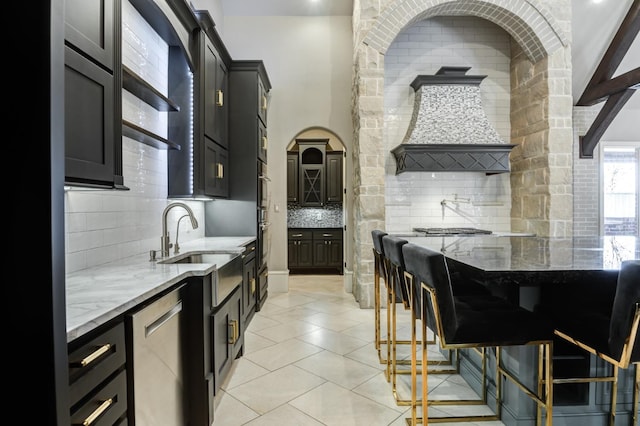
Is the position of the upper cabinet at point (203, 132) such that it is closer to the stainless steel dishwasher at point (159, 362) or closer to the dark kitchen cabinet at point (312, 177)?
the stainless steel dishwasher at point (159, 362)

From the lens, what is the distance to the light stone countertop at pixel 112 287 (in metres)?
1.09

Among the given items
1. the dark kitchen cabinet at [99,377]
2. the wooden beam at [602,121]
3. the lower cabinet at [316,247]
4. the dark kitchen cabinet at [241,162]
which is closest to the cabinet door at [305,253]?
the lower cabinet at [316,247]

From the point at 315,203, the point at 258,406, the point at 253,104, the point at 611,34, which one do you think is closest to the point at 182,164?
the point at 253,104

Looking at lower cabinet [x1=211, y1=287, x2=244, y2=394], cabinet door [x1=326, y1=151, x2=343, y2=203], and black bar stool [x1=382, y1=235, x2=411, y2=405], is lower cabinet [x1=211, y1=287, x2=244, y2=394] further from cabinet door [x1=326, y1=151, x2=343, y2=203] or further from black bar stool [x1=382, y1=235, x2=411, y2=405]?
cabinet door [x1=326, y1=151, x2=343, y2=203]

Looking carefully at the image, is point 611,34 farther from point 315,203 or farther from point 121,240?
point 121,240

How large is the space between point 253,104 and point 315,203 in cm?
307

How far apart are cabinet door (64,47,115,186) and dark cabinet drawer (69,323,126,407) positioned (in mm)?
612

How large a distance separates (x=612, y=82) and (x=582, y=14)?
1.04m

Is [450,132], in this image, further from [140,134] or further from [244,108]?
[140,134]

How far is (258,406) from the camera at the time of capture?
90.6 inches

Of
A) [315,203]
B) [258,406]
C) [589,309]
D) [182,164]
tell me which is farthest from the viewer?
[315,203]

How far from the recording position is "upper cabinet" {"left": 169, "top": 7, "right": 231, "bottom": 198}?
320 cm

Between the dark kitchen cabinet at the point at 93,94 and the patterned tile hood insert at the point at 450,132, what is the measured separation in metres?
3.69

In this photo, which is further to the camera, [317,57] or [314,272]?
[314,272]
